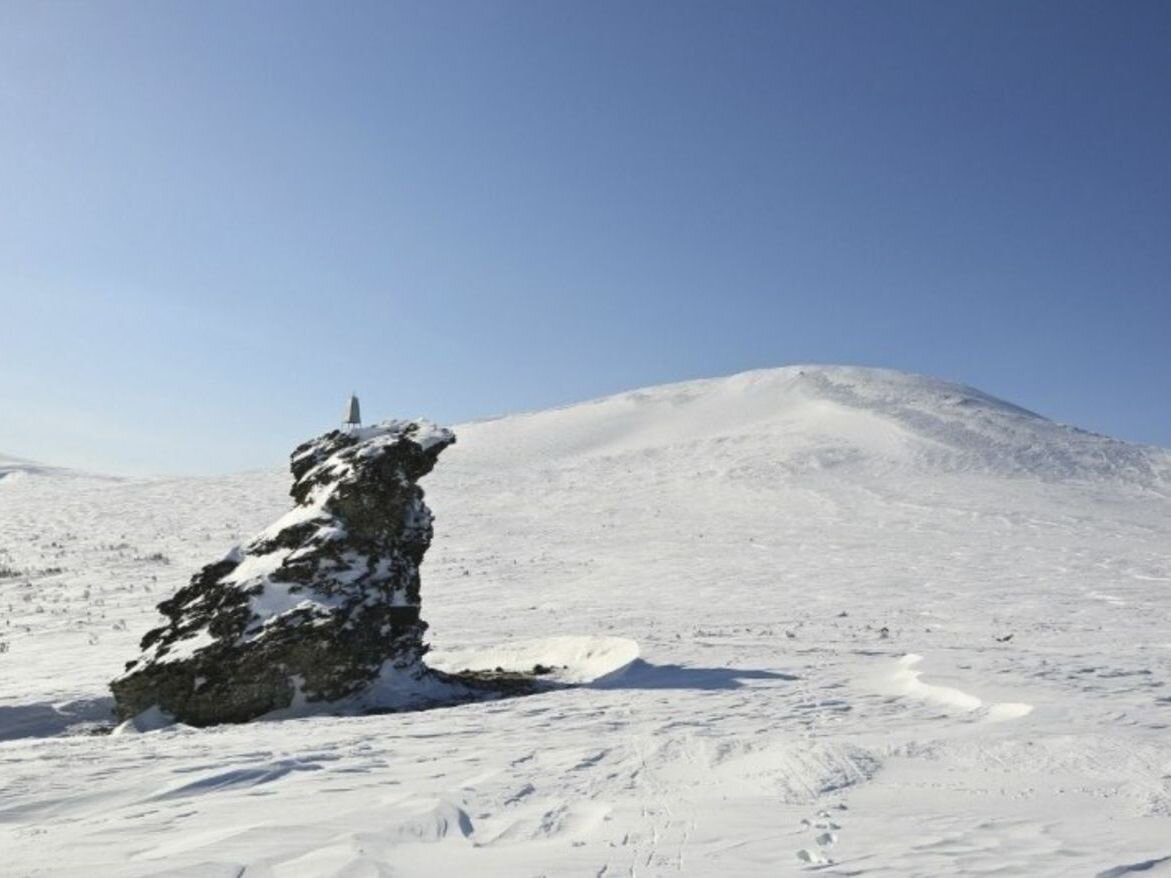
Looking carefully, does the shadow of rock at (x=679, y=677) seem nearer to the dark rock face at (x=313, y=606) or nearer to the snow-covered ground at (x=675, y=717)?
the snow-covered ground at (x=675, y=717)

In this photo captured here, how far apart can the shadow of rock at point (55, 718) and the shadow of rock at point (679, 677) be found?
5.85 m

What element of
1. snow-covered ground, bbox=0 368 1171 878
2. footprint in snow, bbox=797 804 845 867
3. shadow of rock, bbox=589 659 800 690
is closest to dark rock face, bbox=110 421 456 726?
snow-covered ground, bbox=0 368 1171 878

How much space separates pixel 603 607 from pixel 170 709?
9.56m

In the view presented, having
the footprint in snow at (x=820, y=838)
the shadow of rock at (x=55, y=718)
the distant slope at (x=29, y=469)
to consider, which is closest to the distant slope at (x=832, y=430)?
the distant slope at (x=29, y=469)

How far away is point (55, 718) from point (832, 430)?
4674 centimetres

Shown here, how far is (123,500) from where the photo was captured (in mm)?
38938

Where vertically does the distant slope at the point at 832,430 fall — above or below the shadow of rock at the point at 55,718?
above

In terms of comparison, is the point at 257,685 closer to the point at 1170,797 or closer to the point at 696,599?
the point at 1170,797

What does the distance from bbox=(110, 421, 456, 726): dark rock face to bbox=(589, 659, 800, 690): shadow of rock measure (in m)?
2.60

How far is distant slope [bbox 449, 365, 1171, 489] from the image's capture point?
4519 cm

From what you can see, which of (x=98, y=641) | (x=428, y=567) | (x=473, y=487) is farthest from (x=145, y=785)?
(x=473, y=487)

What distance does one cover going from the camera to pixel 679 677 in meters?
10.8

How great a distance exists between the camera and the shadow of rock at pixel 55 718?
946cm

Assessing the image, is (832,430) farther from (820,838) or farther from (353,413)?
(820,838)
